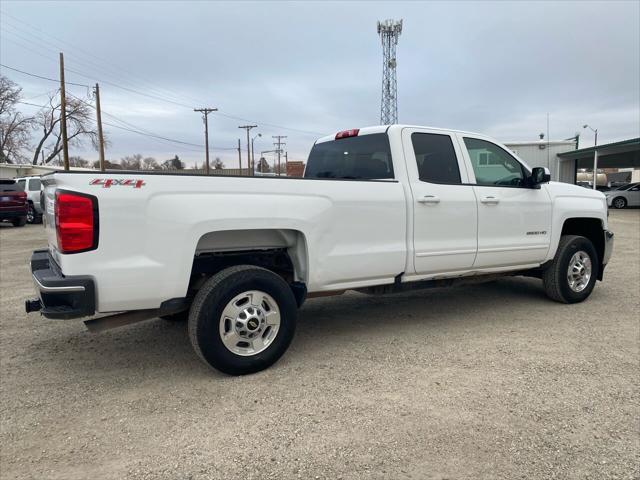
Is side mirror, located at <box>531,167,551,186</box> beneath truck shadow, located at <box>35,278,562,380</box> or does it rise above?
above

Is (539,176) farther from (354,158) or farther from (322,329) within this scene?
(322,329)

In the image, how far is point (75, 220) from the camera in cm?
296

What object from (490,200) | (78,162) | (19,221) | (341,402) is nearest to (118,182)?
(341,402)

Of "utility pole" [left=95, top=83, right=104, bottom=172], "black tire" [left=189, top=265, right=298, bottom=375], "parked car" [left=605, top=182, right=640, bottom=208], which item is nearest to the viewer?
"black tire" [left=189, top=265, right=298, bottom=375]

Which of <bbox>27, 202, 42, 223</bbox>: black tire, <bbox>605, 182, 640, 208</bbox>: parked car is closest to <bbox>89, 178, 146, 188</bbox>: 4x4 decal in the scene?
<bbox>27, 202, 42, 223</bbox>: black tire

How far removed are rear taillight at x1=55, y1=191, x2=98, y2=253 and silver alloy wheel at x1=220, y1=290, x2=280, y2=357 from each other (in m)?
1.03

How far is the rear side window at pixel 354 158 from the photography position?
4539 millimetres

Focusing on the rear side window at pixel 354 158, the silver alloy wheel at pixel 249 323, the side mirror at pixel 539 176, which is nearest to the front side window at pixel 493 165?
the side mirror at pixel 539 176

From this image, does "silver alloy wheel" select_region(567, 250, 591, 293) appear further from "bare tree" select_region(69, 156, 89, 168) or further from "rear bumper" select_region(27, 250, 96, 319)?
"bare tree" select_region(69, 156, 89, 168)

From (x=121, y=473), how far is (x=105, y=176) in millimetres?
1750

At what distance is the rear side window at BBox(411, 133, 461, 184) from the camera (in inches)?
179

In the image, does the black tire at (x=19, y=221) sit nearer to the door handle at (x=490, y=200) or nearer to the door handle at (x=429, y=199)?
the door handle at (x=429, y=199)

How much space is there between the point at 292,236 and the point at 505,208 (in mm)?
2478

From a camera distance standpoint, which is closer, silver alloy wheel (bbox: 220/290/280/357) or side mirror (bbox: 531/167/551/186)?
silver alloy wheel (bbox: 220/290/280/357)
